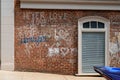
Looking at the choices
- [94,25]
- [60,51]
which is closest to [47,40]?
[60,51]

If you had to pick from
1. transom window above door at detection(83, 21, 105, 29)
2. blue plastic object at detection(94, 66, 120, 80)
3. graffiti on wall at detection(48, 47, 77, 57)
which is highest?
transom window above door at detection(83, 21, 105, 29)

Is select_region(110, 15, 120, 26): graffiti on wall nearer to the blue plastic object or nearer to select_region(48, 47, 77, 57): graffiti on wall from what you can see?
select_region(48, 47, 77, 57): graffiti on wall

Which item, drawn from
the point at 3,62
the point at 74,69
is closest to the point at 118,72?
the point at 74,69

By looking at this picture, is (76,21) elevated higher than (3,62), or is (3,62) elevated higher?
(76,21)

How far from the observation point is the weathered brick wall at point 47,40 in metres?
18.0

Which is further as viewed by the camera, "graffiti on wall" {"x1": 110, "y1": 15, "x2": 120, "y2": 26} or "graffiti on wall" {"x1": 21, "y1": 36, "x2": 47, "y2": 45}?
"graffiti on wall" {"x1": 110, "y1": 15, "x2": 120, "y2": 26}

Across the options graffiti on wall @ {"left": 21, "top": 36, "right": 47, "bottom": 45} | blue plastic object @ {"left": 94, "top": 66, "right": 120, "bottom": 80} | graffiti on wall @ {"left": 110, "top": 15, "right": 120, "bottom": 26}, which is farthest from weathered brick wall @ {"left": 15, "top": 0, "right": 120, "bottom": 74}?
blue plastic object @ {"left": 94, "top": 66, "right": 120, "bottom": 80}

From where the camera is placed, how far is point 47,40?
18.1m

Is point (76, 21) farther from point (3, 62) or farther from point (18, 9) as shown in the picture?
point (3, 62)

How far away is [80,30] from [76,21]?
1.63ft

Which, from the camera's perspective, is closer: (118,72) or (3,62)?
(118,72)

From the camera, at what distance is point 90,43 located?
1847cm

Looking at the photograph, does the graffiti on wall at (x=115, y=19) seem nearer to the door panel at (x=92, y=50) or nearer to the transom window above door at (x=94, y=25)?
the transom window above door at (x=94, y=25)

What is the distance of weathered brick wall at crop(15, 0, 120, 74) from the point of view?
18047 millimetres
